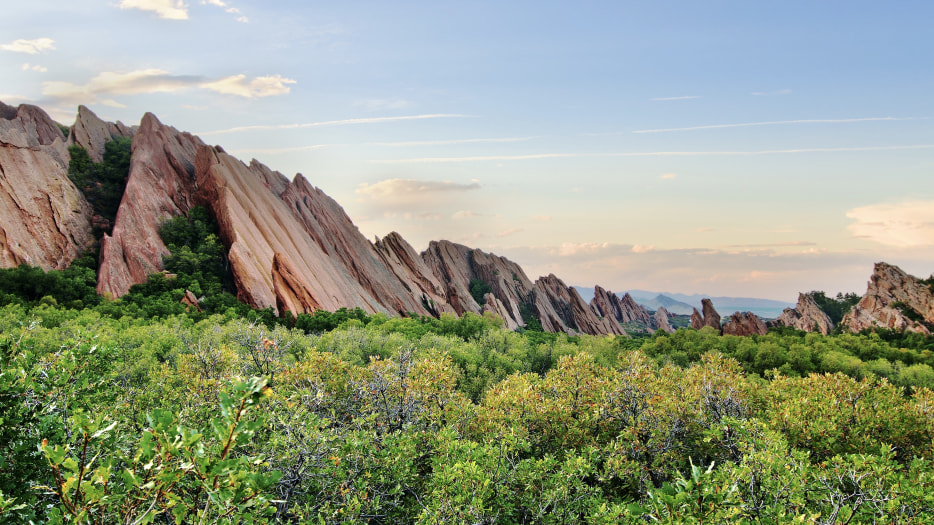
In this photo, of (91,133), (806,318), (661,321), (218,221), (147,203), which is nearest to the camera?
(147,203)

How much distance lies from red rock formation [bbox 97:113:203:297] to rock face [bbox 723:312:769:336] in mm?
83573

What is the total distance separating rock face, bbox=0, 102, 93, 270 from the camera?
54.8m

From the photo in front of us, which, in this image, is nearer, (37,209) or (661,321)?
(37,209)

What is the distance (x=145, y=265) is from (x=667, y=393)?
6215 centimetres

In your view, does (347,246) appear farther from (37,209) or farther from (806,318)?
(806,318)

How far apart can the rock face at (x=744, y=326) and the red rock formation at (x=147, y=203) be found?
83.6 metres

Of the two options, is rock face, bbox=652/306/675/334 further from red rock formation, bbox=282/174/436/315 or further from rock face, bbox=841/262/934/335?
red rock formation, bbox=282/174/436/315

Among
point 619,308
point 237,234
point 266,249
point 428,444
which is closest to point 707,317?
point 619,308

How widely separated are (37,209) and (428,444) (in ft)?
227

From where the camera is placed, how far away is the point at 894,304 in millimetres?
63875

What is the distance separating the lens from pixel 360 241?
85.7 metres

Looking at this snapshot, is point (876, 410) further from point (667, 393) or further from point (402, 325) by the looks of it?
point (402, 325)

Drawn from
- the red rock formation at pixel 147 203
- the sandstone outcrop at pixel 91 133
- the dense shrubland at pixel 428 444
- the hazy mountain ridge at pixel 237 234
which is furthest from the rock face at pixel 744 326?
the sandstone outcrop at pixel 91 133

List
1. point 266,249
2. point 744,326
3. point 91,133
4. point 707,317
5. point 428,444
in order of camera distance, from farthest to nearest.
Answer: point 707,317 < point 91,133 < point 744,326 < point 266,249 < point 428,444
